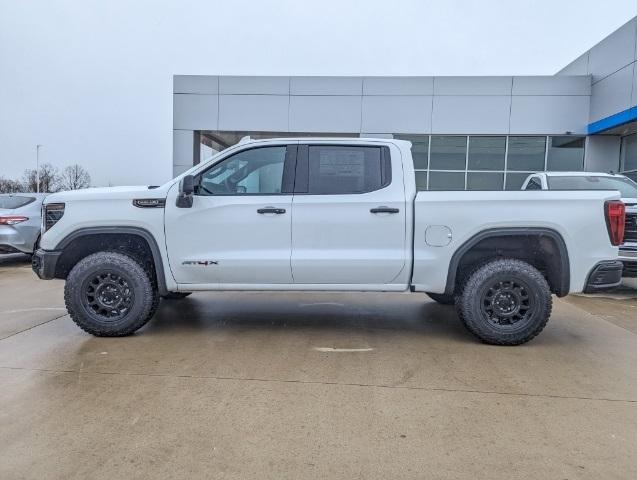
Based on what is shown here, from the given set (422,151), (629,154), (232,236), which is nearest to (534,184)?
(232,236)

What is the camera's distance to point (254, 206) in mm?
4680

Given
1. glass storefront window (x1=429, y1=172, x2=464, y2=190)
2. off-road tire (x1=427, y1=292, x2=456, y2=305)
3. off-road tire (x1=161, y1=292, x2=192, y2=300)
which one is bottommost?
off-road tire (x1=161, y1=292, x2=192, y2=300)

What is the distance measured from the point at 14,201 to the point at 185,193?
A: 7318 mm

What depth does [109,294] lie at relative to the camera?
478 cm

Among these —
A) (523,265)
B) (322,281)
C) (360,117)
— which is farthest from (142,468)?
(360,117)

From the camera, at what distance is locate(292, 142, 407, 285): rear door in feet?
15.2

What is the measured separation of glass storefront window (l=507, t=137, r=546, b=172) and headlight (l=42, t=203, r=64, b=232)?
A: 52.5 ft

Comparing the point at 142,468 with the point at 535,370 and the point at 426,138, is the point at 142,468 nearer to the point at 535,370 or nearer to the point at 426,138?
the point at 535,370

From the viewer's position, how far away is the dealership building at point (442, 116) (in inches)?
661

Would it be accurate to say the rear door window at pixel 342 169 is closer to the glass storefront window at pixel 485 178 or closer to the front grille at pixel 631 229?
the front grille at pixel 631 229

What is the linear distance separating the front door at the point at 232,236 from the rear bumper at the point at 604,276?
2.93 metres

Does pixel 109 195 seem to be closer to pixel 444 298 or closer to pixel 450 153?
pixel 444 298

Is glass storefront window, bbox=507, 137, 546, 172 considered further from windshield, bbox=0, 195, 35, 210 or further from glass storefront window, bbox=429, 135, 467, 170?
windshield, bbox=0, 195, 35, 210

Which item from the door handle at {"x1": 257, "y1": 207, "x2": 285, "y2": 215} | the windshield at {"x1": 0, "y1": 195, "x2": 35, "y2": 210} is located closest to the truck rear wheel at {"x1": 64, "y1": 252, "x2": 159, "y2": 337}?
the door handle at {"x1": 257, "y1": 207, "x2": 285, "y2": 215}
